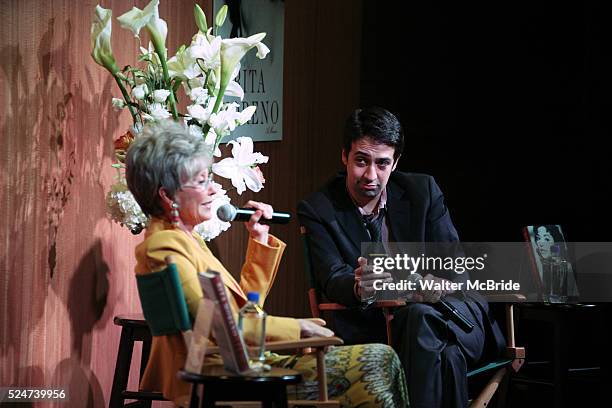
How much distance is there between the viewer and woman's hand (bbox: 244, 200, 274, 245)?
10.1 feet

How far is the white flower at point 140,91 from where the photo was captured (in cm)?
353

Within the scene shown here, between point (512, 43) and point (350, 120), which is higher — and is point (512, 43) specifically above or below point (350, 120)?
above

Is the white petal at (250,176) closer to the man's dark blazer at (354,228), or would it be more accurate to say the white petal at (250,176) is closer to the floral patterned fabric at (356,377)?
the man's dark blazer at (354,228)

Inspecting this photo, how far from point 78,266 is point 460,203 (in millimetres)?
2301

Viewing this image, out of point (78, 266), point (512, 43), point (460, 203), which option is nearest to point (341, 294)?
point (78, 266)

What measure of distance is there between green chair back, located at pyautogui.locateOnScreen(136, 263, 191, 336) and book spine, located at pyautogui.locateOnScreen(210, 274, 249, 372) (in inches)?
8.3

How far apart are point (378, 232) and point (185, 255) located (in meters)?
1.45

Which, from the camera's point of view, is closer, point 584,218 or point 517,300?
point 517,300

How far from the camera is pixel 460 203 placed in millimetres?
Answer: 5215

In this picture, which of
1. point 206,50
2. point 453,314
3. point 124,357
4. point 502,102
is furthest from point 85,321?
point 502,102

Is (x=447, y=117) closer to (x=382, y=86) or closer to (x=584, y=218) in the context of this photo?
(x=382, y=86)

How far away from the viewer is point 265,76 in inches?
205

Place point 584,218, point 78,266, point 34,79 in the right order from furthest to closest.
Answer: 1. point 584,218
2. point 78,266
3. point 34,79

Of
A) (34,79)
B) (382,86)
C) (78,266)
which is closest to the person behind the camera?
(34,79)
